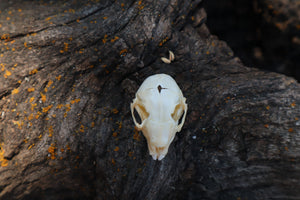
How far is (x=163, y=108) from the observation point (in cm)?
118

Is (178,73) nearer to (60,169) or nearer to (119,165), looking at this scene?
(119,165)

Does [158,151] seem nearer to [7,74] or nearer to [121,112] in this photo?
[121,112]

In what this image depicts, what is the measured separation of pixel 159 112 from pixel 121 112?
0.48m

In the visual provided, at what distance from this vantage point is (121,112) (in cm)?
157

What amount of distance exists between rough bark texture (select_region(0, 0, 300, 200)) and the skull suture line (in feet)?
0.92

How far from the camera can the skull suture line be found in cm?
115

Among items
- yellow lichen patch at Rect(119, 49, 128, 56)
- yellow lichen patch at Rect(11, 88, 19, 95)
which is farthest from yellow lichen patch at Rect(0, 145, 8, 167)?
yellow lichen patch at Rect(119, 49, 128, 56)

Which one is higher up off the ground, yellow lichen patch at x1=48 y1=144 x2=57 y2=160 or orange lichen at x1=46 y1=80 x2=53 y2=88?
orange lichen at x1=46 y1=80 x2=53 y2=88

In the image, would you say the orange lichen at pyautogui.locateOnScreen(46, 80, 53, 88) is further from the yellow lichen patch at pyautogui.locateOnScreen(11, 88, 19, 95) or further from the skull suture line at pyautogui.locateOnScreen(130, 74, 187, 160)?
the skull suture line at pyautogui.locateOnScreen(130, 74, 187, 160)

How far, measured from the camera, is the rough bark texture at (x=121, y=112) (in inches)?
53.7

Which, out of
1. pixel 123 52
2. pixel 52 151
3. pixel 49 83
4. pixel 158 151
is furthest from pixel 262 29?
pixel 52 151

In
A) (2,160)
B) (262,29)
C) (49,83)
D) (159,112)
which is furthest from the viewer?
(262,29)

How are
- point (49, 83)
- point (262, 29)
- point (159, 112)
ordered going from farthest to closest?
point (262, 29), point (49, 83), point (159, 112)

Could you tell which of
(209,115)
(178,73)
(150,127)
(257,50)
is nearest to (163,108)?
(150,127)
